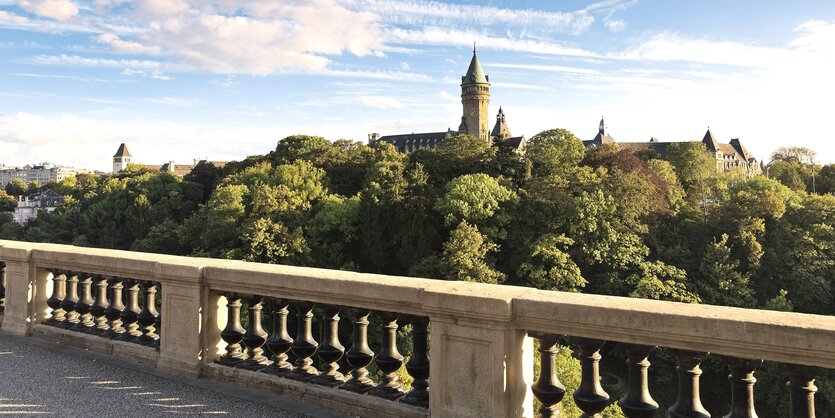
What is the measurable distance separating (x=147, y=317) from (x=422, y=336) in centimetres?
311

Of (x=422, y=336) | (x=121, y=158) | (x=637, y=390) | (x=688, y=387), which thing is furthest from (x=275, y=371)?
(x=121, y=158)

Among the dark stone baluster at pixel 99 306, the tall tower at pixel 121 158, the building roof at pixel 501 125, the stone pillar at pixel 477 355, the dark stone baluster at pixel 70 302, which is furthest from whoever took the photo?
the tall tower at pixel 121 158

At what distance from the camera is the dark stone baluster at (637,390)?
10.5 ft

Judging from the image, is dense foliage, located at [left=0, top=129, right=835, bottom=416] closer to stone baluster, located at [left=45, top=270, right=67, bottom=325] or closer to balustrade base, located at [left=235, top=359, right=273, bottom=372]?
stone baluster, located at [left=45, top=270, right=67, bottom=325]

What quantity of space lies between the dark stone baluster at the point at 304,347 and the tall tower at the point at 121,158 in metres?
181

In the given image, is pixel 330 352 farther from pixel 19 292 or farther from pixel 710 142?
pixel 710 142

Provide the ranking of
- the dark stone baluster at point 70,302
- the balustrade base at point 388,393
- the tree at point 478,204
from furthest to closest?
1. the tree at point 478,204
2. the dark stone baluster at point 70,302
3. the balustrade base at point 388,393

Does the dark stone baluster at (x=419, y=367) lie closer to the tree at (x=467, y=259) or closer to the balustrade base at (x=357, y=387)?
the balustrade base at (x=357, y=387)

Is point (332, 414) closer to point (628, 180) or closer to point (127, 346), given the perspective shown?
point (127, 346)

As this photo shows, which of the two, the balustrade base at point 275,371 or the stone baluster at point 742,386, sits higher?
the stone baluster at point 742,386

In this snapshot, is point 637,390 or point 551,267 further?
point 551,267

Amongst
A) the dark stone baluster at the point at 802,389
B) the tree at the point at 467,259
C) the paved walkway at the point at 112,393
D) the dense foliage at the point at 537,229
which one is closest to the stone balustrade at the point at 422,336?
the dark stone baluster at the point at 802,389

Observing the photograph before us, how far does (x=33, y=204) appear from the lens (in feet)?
408

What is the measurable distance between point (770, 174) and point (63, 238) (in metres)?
89.8
